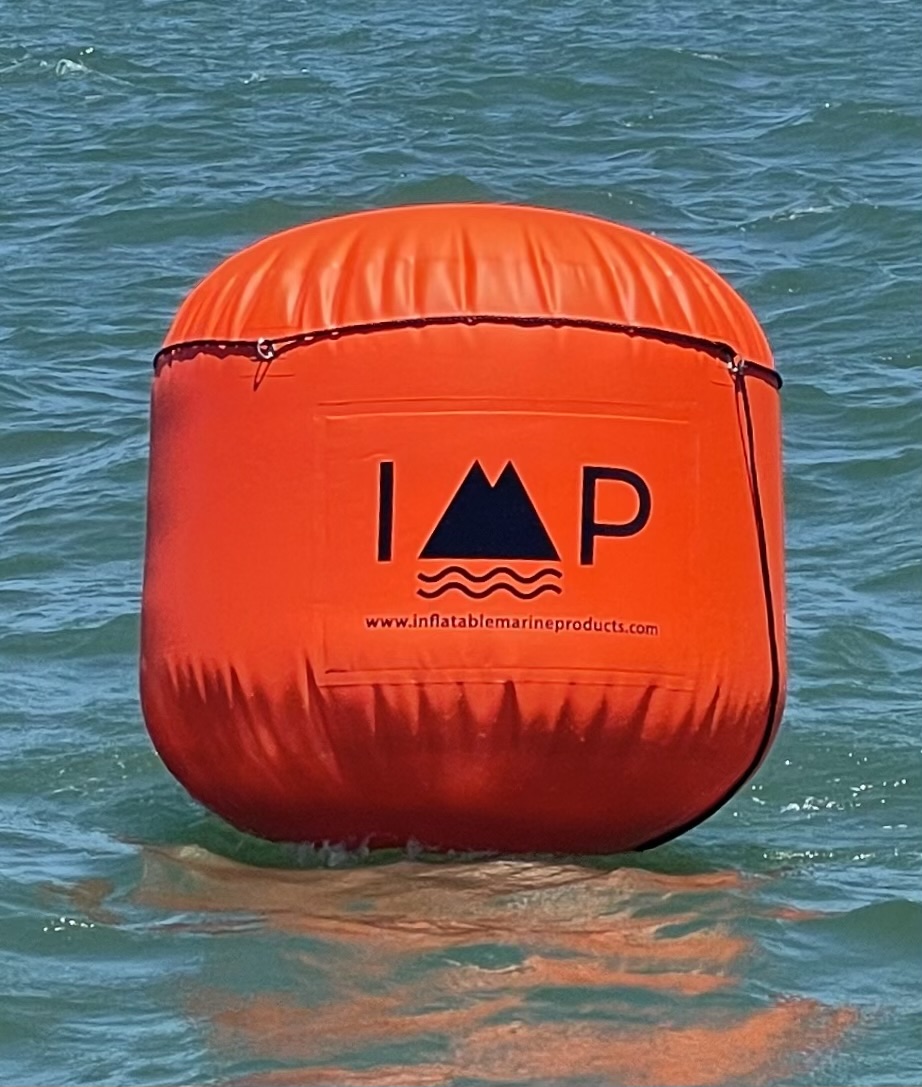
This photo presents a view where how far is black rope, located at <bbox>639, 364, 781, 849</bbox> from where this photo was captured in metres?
4.77

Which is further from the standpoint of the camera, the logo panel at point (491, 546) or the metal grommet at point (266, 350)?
the metal grommet at point (266, 350)

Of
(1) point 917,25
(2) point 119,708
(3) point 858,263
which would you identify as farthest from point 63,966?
(1) point 917,25

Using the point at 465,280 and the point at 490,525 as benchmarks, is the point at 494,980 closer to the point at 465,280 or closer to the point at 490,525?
the point at 490,525

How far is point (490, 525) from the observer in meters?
4.52

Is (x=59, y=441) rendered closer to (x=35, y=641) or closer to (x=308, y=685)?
(x=35, y=641)

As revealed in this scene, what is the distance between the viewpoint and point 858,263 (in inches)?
460

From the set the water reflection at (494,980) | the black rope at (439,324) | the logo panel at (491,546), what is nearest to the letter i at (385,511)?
the logo panel at (491,546)

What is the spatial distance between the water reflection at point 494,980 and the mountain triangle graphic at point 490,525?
26.4 inches

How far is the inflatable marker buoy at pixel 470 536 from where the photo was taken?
4543mm

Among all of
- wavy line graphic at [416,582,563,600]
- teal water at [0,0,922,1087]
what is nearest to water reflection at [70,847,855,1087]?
teal water at [0,0,922,1087]

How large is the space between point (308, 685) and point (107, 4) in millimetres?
15577

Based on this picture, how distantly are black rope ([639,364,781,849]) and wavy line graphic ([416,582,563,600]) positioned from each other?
48cm

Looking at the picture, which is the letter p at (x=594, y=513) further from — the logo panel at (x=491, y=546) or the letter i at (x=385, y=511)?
the letter i at (x=385, y=511)

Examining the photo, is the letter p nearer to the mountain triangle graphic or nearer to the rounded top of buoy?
the mountain triangle graphic
